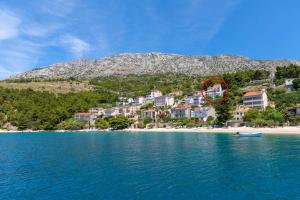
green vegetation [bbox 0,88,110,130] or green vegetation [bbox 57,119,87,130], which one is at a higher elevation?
green vegetation [bbox 0,88,110,130]

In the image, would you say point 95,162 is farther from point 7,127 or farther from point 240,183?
point 7,127

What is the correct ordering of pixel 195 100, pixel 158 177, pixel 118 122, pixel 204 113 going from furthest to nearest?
pixel 195 100
pixel 118 122
pixel 204 113
pixel 158 177

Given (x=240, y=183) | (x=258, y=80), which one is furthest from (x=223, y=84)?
(x=240, y=183)

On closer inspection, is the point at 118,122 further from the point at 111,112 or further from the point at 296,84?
the point at 296,84

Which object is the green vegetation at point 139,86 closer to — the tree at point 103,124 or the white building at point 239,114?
the tree at point 103,124

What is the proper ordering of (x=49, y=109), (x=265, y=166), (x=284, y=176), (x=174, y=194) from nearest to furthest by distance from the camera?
1. (x=174, y=194)
2. (x=284, y=176)
3. (x=265, y=166)
4. (x=49, y=109)

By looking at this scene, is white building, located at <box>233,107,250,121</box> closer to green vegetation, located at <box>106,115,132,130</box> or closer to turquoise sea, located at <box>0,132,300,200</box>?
green vegetation, located at <box>106,115,132,130</box>

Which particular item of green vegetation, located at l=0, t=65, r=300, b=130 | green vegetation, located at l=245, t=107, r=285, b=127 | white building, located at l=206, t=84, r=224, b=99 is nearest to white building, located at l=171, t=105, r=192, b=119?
green vegetation, located at l=0, t=65, r=300, b=130

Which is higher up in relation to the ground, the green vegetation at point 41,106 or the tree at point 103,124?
the green vegetation at point 41,106

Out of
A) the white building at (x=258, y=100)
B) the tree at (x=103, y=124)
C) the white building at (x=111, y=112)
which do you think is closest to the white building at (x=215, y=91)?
the white building at (x=258, y=100)

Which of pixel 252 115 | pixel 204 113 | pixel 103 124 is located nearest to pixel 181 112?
pixel 204 113

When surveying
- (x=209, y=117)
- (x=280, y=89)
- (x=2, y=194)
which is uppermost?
(x=280, y=89)
